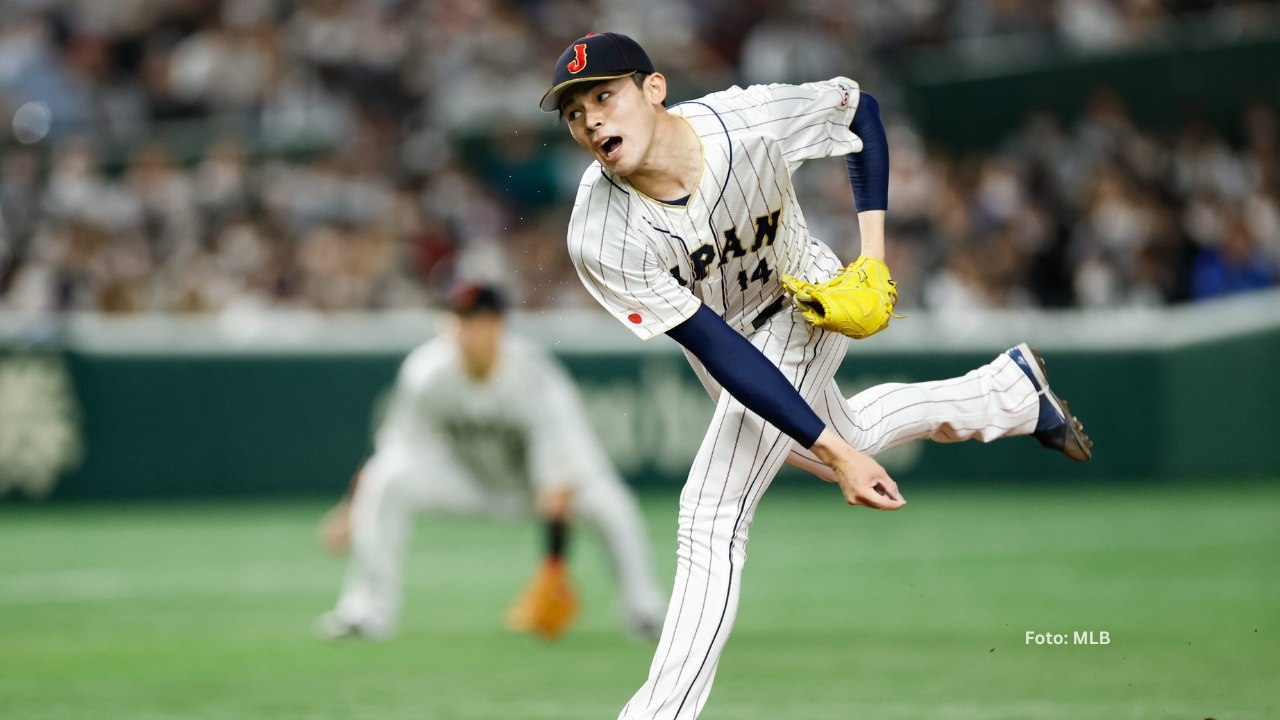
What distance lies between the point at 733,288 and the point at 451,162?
12.1 m

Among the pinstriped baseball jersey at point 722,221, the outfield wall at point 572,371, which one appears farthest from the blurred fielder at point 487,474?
the outfield wall at point 572,371

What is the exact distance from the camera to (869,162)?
566cm

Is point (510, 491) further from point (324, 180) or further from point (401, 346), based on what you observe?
point (324, 180)

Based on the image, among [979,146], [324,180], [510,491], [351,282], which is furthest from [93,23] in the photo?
[510,491]

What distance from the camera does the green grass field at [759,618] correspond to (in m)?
6.72

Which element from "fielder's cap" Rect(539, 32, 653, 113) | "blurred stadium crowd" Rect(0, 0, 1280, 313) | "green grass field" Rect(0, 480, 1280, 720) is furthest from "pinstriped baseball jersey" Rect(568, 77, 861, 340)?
"blurred stadium crowd" Rect(0, 0, 1280, 313)

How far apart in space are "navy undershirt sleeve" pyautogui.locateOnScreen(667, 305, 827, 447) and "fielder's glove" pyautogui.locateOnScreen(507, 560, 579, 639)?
13.4 ft

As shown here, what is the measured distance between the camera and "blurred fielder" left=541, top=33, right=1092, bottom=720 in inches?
195

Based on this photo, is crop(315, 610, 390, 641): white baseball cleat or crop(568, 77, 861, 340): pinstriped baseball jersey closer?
crop(568, 77, 861, 340): pinstriped baseball jersey

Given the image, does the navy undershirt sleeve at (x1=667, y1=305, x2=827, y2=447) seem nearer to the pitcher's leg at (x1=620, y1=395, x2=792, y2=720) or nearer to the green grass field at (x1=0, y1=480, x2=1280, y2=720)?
the pitcher's leg at (x1=620, y1=395, x2=792, y2=720)

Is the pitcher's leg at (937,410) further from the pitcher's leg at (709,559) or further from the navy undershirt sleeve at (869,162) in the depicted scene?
the navy undershirt sleeve at (869,162)

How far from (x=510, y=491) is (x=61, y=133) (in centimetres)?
983

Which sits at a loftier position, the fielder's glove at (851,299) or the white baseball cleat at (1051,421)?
the fielder's glove at (851,299)

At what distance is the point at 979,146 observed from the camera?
1775 centimetres
